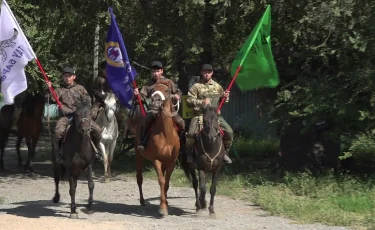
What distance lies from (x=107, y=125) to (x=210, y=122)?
5.93 meters

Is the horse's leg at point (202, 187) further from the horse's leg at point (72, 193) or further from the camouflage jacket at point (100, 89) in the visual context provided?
the camouflage jacket at point (100, 89)

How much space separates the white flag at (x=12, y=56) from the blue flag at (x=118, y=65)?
1.57 meters

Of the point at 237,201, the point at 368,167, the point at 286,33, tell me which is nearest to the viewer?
the point at 237,201

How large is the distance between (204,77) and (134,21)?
20.6ft

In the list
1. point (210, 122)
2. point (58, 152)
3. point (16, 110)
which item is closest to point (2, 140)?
point (16, 110)

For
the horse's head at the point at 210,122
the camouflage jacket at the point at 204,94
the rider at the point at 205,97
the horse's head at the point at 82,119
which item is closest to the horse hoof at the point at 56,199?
the horse's head at the point at 82,119

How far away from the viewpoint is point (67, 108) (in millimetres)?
13898

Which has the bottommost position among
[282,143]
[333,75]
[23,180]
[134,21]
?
[23,180]

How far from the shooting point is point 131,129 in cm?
1752

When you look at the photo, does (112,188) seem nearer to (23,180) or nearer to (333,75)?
(23,180)

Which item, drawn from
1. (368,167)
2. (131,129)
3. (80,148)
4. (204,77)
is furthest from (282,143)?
(80,148)

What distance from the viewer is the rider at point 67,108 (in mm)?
13398

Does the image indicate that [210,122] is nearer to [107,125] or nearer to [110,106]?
[110,106]

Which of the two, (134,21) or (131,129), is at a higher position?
(134,21)
